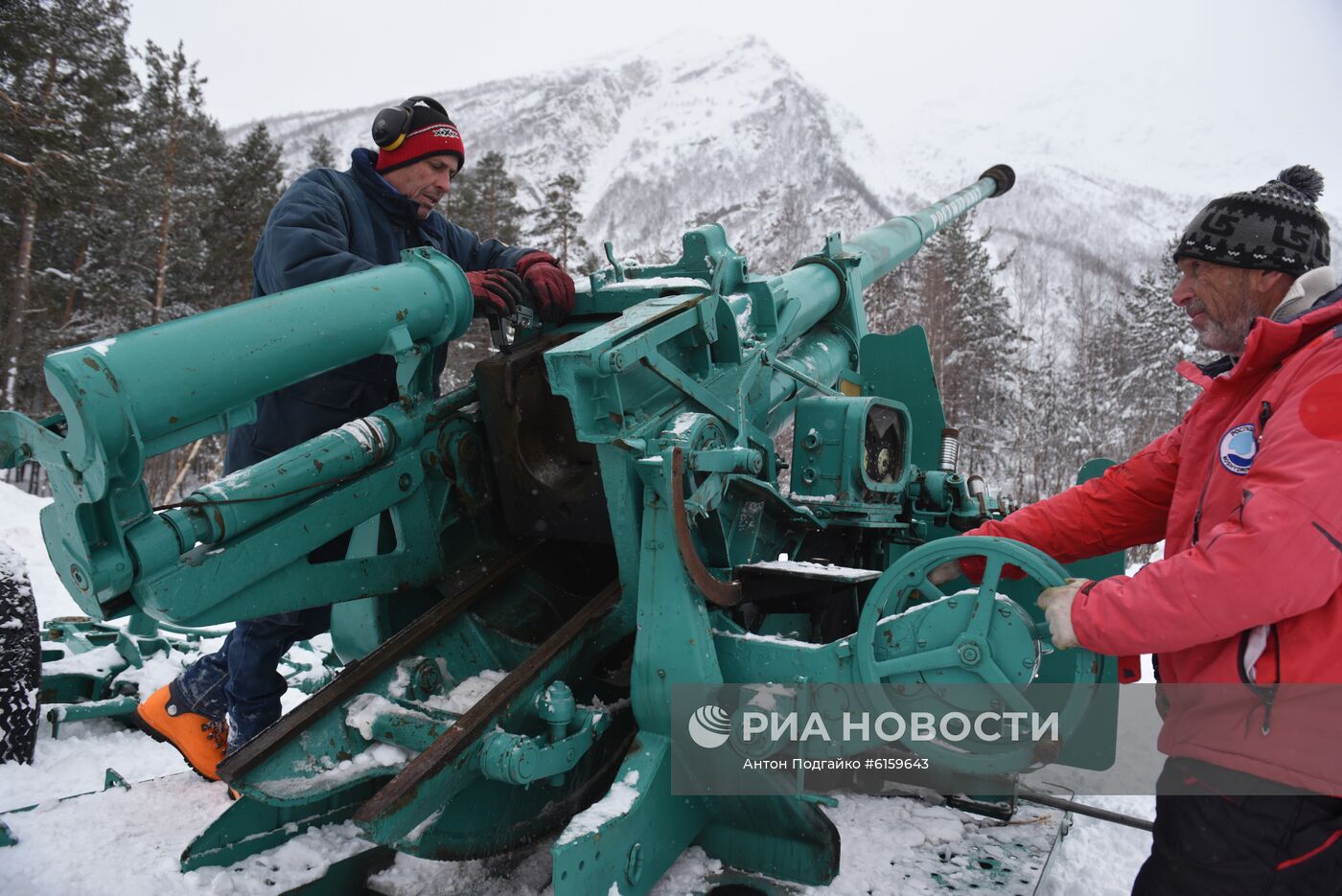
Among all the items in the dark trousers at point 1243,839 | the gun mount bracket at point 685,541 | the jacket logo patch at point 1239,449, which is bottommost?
the dark trousers at point 1243,839

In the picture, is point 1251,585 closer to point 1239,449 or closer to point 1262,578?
point 1262,578

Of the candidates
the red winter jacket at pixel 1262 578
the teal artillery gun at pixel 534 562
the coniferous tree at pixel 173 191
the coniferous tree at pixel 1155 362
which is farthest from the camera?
the coniferous tree at pixel 1155 362

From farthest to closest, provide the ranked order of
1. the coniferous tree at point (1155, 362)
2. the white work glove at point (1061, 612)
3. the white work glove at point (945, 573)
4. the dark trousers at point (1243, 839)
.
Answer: the coniferous tree at point (1155, 362)
the white work glove at point (945, 573)
the white work glove at point (1061, 612)
the dark trousers at point (1243, 839)

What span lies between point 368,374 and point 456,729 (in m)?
1.49

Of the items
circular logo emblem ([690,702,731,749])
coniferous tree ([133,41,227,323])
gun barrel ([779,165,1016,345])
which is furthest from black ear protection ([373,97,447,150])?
coniferous tree ([133,41,227,323])

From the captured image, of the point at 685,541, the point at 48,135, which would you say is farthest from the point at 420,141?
the point at 48,135

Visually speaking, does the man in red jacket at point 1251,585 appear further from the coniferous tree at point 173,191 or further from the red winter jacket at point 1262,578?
the coniferous tree at point 173,191

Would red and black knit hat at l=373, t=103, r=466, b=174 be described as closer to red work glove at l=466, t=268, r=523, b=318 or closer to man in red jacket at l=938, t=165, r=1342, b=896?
red work glove at l=466, t=268, r=523, b=318

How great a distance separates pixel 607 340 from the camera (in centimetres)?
270

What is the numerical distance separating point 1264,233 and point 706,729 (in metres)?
1.99

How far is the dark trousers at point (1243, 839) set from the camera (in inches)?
67.7

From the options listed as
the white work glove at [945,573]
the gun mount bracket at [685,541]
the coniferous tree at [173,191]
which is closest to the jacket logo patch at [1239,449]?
the white work glove at [945,573]

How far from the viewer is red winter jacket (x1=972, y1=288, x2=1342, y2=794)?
162cm

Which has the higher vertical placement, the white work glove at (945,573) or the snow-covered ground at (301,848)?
the white work glove at (945,573)
